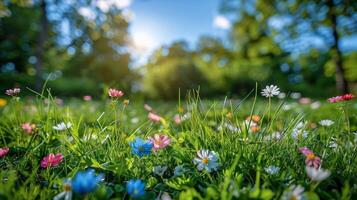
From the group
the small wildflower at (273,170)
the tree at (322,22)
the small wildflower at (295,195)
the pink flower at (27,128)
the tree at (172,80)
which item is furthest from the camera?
the tree at (172,80)

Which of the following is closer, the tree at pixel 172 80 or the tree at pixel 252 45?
the tree at pixel 252 45

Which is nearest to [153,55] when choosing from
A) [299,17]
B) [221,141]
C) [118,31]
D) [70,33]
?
[118,31]

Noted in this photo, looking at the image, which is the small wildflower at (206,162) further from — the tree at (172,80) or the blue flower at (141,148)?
the tree at (172,80)

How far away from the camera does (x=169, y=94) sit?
44.0ft

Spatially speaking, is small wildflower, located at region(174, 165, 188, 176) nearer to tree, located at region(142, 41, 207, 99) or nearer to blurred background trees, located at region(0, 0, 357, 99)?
blurred background trees, located at region(0, 0, 357, 99)

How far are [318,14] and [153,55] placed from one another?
24.4m

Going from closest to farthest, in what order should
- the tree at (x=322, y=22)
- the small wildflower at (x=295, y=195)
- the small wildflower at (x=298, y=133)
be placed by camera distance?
the small wildflower at (x=295, y=195)
the small wildflower at (x=298, y=133)
the tree at (x=322, y=22)

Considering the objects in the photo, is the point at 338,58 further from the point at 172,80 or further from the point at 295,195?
the point at 295,195

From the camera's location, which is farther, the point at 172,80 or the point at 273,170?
the point at 172,80

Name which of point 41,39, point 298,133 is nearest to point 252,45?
point 41,39

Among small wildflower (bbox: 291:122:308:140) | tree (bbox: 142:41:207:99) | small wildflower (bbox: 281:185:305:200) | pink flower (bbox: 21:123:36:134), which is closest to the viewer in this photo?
small wildflower (bbox: 281:185:305:200)

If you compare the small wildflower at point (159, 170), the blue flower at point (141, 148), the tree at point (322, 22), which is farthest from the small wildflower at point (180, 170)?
the tree at point (322, 22)

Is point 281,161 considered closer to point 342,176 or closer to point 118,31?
point 342,176

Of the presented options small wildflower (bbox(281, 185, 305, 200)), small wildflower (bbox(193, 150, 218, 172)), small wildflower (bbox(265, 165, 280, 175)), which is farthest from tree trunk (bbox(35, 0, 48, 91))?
small wildflower (bbox(281, 185, 305, 200))
